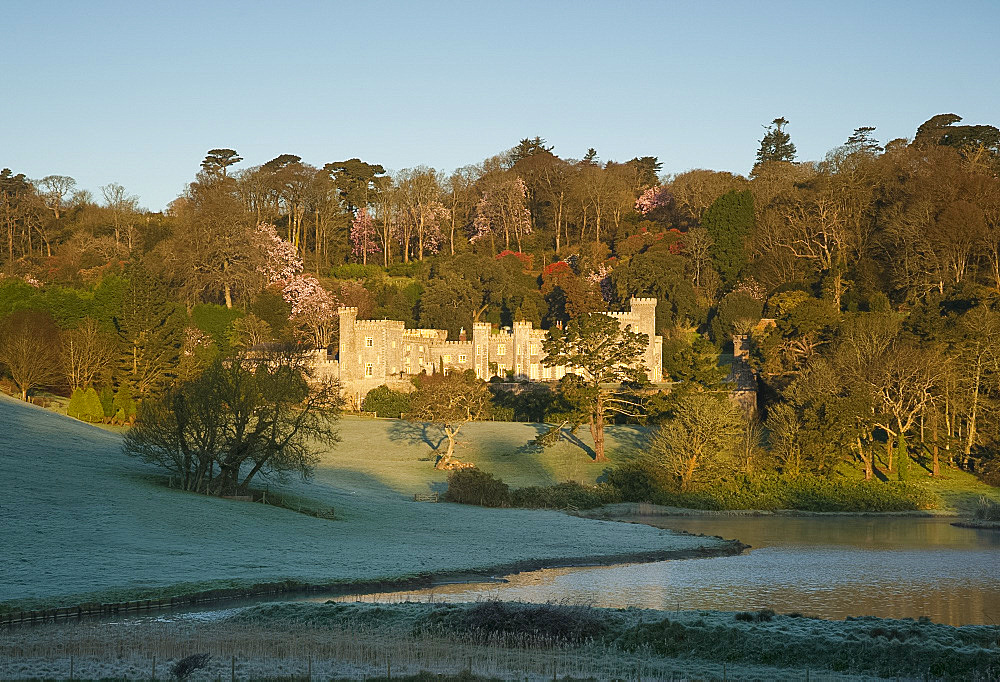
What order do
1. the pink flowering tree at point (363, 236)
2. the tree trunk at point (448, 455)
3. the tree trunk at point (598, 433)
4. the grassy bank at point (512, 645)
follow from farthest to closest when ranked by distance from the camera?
1. the pink flowering tree at point (363, 236)
2. the tree trunk at point (598, 433)
3. the tree trunk at point (448, 455)
4. the grassy bank at point (512, 645)

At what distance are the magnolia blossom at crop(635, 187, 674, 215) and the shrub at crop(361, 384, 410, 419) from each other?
39.9m

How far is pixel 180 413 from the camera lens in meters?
36.7

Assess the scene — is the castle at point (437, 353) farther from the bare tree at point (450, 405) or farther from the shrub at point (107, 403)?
the shrub at point (107, 403)

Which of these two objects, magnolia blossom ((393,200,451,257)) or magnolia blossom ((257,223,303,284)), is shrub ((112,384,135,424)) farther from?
magnolia blossom ((393,200,451,257))

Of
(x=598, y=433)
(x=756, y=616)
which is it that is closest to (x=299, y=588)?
(x=756, y=616)

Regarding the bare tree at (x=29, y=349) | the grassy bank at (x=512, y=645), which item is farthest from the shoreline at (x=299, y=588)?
the bare tree at (x=29, y=349)

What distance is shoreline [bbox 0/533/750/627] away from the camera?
20938mm

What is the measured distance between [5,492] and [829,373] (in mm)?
36926

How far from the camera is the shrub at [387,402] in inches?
2726

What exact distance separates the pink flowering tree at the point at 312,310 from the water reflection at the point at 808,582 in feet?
165

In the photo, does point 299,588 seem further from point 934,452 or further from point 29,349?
point 29,349

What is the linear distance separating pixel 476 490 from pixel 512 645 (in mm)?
25821

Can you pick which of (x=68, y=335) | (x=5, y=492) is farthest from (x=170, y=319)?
(x=5, y=492)

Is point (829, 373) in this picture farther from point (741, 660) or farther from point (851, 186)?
point (741, 660)
